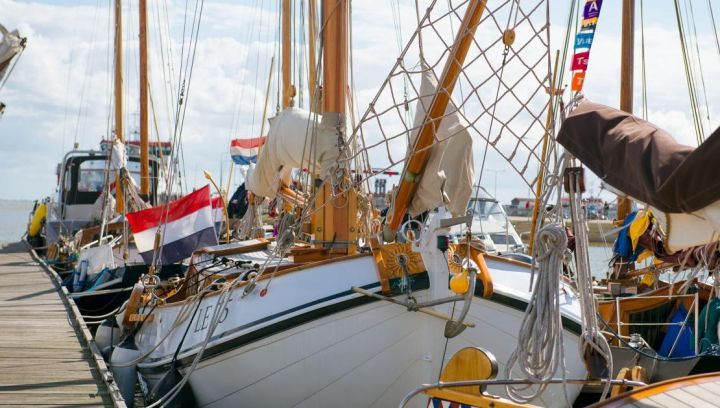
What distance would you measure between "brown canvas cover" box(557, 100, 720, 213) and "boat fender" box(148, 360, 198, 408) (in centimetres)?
531

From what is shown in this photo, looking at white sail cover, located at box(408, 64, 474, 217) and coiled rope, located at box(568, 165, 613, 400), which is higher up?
white sail cover, located at box(408, 64, 474, 217)

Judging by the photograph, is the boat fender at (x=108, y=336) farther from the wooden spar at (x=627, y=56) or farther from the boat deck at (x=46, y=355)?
the wooden spar at (x=627, y=56)

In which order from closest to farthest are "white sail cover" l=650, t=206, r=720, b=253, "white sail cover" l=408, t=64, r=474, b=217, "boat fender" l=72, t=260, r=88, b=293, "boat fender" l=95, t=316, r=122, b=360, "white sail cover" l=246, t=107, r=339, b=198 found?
"white sail cover" l=650, t=206, r=720, b=253
"white sail cover" l=408, t=64, r=474, b=217
"white sail cover" l=246, t=107, r=339, b=198
"boat fender" l=95, t=316, r=122, b=360
"boat fender" l=72, t=260, r=88, b=293

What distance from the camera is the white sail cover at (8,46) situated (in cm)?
1048

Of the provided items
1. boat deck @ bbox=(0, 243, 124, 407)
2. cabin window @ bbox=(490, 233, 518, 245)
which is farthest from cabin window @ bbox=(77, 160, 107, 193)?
cabin window @ bbox=(490, 233, 518, 245)

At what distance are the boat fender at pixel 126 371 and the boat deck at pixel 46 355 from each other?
1.31 feet

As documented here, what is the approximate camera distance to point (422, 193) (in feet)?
26.6

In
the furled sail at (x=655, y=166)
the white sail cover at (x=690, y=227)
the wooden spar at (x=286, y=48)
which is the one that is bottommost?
the white sail cover at (x=690, y=227)

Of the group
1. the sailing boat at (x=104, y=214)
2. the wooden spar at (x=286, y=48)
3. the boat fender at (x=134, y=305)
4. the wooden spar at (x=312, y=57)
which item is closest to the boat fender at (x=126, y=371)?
the boat fender at (x=134, y=305)

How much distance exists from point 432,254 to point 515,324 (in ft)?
3.15

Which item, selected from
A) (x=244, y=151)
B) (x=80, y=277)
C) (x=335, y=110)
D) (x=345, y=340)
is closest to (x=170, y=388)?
(x=345, y=340)

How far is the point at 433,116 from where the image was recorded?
25.9ft

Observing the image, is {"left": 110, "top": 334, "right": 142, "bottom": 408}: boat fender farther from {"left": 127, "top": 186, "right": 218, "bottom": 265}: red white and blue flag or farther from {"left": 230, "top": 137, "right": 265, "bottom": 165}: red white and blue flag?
{"left": 230, "top": 137, "right": 265, "bottom": 165}: red white and blue flag

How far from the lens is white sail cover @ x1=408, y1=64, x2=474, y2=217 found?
26.2 feet
